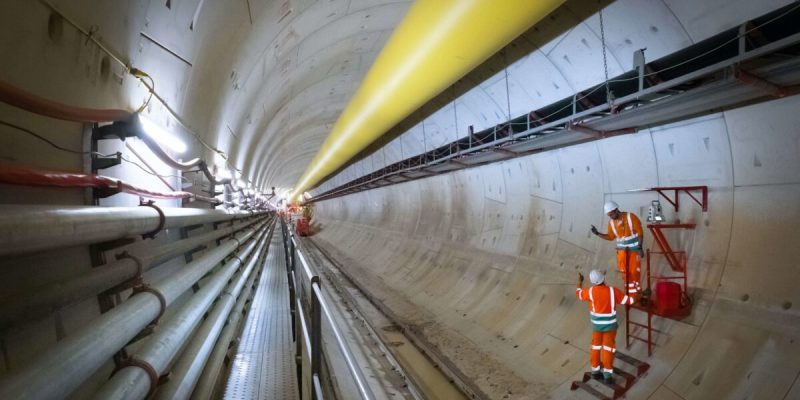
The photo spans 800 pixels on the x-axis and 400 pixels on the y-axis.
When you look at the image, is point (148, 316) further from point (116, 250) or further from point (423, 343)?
point (423, 343)

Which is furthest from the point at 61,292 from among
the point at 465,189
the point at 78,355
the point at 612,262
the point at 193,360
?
the point at 465,189

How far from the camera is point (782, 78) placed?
273cm

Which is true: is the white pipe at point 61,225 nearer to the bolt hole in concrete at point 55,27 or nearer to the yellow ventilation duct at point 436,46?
the bolt hole in concrete at point 55,27

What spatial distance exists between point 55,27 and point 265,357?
2.95 metres

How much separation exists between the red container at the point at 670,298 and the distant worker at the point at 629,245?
1.07 feet

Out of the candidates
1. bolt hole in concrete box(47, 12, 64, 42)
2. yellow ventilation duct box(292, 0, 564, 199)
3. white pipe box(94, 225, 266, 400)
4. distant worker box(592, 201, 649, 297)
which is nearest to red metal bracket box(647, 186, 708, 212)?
distant worker box(592, 201, 649, 297)

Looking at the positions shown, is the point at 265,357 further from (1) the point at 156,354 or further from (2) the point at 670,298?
(2) the point at 670,298

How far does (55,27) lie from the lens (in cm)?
169

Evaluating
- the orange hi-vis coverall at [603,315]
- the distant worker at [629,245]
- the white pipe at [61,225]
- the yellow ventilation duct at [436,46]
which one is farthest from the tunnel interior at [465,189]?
the yellow ventilation duct at [436,46]

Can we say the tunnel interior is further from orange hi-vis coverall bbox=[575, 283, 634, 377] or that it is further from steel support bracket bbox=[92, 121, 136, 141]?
orange hi-vis coverall bbox=[575, 283, 634, 377]

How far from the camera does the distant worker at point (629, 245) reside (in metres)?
4.30

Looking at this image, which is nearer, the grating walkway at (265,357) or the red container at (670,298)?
the grating walkway at (265,357)

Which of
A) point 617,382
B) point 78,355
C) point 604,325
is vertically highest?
point 78,355

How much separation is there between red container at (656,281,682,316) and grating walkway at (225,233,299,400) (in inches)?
131
